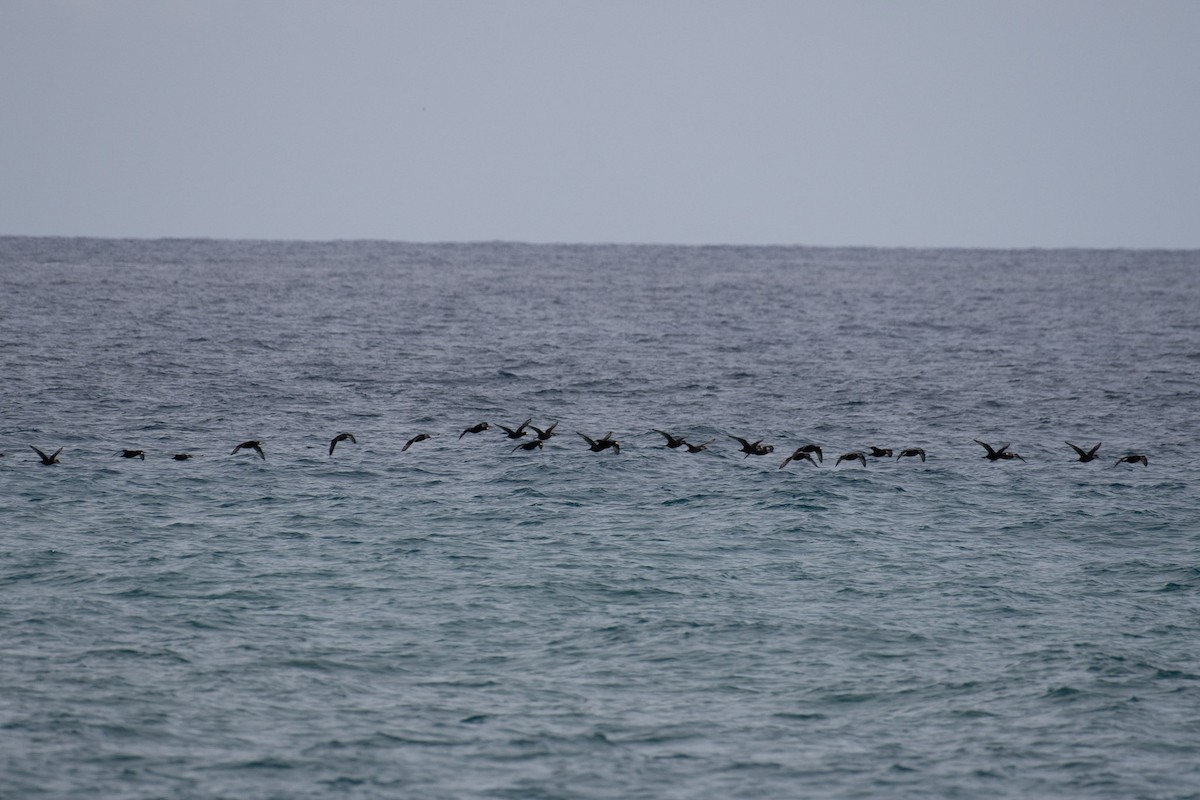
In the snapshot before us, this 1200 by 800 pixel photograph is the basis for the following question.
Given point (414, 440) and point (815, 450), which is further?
point (815, 450)

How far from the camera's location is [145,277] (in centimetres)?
11962

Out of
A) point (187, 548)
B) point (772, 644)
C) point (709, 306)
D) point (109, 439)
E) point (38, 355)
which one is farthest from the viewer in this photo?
point (709, 306)

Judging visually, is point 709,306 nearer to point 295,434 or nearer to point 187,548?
point 295,434

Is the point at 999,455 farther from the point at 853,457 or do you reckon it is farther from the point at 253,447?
the point at 253,447

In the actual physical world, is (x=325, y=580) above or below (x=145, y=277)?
below

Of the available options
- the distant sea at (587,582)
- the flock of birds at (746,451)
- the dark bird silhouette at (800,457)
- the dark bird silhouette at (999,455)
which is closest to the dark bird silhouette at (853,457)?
the flock of birds at (746,451)

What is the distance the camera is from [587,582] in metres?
29.6

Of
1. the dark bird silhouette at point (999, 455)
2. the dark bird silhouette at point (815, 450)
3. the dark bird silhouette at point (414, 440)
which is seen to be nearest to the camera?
the dark bird silhouette at point (815, 450)

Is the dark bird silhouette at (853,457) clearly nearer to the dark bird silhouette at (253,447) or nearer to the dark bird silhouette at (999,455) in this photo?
the dark bird silhouette at (999,455)

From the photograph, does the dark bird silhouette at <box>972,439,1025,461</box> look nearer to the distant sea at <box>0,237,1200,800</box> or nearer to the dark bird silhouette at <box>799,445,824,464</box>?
the distant sea at <box>0,237,1200,800</box>

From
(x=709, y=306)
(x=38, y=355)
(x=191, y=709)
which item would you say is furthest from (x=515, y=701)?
(x=709, y=306)

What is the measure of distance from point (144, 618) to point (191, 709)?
515 centimetres

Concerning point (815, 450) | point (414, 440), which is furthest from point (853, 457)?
point (414, 440)

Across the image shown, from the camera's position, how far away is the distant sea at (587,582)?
805 inches
